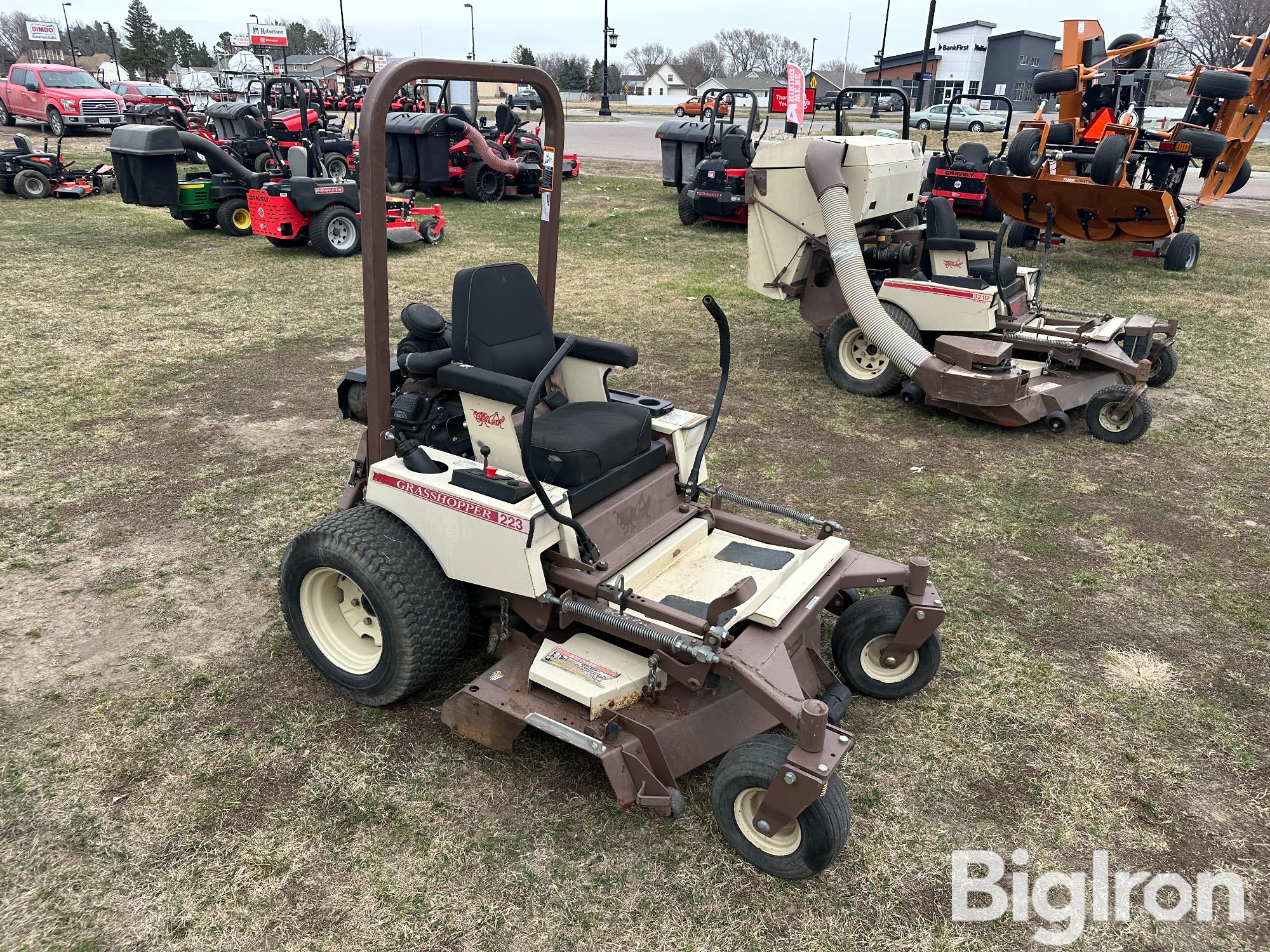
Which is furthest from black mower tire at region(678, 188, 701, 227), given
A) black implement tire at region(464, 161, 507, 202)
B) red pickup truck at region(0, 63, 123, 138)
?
red pickup truck at region(0, 63, 123, 138)

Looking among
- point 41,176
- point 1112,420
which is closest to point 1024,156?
point 1112,420

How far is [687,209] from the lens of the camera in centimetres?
1373

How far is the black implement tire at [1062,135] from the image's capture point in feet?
35.0

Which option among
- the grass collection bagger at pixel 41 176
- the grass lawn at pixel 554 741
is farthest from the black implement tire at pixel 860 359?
the grass collection bagger at pixel 41 176

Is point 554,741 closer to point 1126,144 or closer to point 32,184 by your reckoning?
point 1126,144

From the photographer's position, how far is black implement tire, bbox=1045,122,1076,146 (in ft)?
35.0

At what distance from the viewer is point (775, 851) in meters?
2.71

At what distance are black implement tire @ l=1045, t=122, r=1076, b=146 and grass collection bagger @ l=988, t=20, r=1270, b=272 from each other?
0.01 m

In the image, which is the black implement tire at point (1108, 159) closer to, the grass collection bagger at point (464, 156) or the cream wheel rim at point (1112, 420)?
the cream wheel rim at point (1112, 420)

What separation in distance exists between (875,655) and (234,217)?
455 inches

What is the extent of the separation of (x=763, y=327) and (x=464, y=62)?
5923 millimetres

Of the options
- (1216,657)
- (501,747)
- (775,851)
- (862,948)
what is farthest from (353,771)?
(1216,657)

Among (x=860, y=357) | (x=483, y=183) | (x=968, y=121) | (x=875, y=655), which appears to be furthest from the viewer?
(x=968, y=121)

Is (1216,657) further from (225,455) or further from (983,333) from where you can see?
(225,455)
